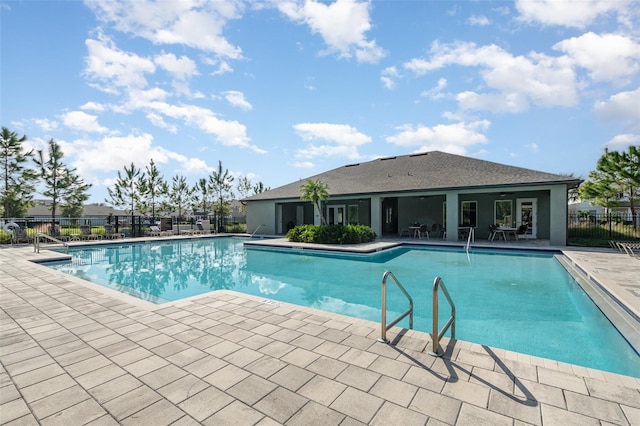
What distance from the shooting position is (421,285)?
770 cm

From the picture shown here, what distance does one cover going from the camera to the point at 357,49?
1166cm

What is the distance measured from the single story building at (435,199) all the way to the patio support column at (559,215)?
0.11 ft

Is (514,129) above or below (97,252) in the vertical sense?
above

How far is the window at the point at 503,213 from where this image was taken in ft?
53.5

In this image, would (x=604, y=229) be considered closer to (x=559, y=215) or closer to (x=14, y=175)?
(x=559, y=215)

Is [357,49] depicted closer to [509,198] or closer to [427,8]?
[427,8]

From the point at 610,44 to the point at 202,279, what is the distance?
13774 millimetres

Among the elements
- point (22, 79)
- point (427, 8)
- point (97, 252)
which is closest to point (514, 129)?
point (427, 8)

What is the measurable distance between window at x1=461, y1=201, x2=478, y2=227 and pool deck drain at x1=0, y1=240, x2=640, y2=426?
15076mm

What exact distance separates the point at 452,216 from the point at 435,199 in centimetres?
312

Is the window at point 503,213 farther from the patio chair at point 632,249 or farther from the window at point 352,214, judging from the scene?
the window at point 352,214

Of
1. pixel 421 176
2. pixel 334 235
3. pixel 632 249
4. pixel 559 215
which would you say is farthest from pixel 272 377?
pixel 421 176

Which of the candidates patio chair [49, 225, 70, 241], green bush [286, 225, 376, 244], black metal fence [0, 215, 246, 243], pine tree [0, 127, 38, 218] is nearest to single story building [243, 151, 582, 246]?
green bush [286, 225, 376, 244]

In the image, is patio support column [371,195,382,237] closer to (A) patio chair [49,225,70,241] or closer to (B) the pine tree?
(A) patio chair [49,225,70,241]
